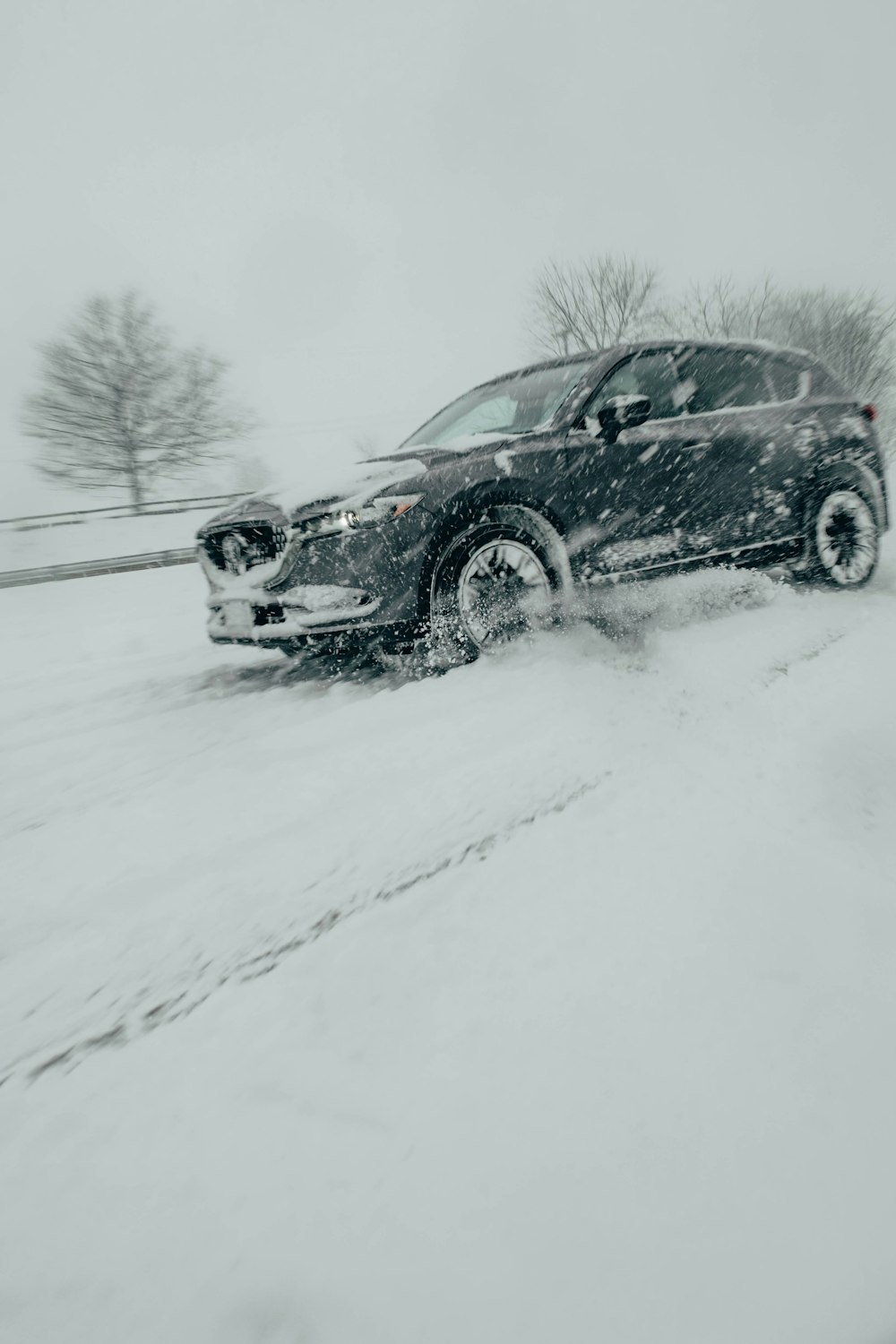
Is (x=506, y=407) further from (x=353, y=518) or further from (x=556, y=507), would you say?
(x=353, y=518)

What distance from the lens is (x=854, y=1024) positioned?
107 centimetres

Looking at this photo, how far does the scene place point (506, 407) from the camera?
3707 mm

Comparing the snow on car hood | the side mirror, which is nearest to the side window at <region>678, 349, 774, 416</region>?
the side mirror

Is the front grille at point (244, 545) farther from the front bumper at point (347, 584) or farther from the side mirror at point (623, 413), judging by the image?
the side mirror at point (623, 413)

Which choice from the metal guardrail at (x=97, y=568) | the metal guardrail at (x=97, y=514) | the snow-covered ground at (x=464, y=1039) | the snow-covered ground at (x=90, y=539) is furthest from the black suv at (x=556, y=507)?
the metal guardrail at (x=97, y=514)

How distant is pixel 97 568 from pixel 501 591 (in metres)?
10.3

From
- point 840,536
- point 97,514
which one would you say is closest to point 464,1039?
point 840,536

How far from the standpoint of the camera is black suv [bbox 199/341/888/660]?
9.24ft

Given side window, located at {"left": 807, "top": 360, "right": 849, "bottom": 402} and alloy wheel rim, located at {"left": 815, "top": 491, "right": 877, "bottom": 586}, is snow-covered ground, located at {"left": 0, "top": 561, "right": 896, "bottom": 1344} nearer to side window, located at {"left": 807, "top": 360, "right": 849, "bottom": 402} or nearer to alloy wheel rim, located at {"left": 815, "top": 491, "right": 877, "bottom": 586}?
alloy wheel rim, located at {"left": 815, "top": 491, "right": 877, "bottom": 586}

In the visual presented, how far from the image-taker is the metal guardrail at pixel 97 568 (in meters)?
10.2

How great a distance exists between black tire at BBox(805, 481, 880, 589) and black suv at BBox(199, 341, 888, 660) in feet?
0.04

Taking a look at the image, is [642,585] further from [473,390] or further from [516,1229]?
[516,1229]

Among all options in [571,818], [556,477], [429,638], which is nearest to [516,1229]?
[571,818]

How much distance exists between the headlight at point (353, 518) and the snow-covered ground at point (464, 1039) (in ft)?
3.23
